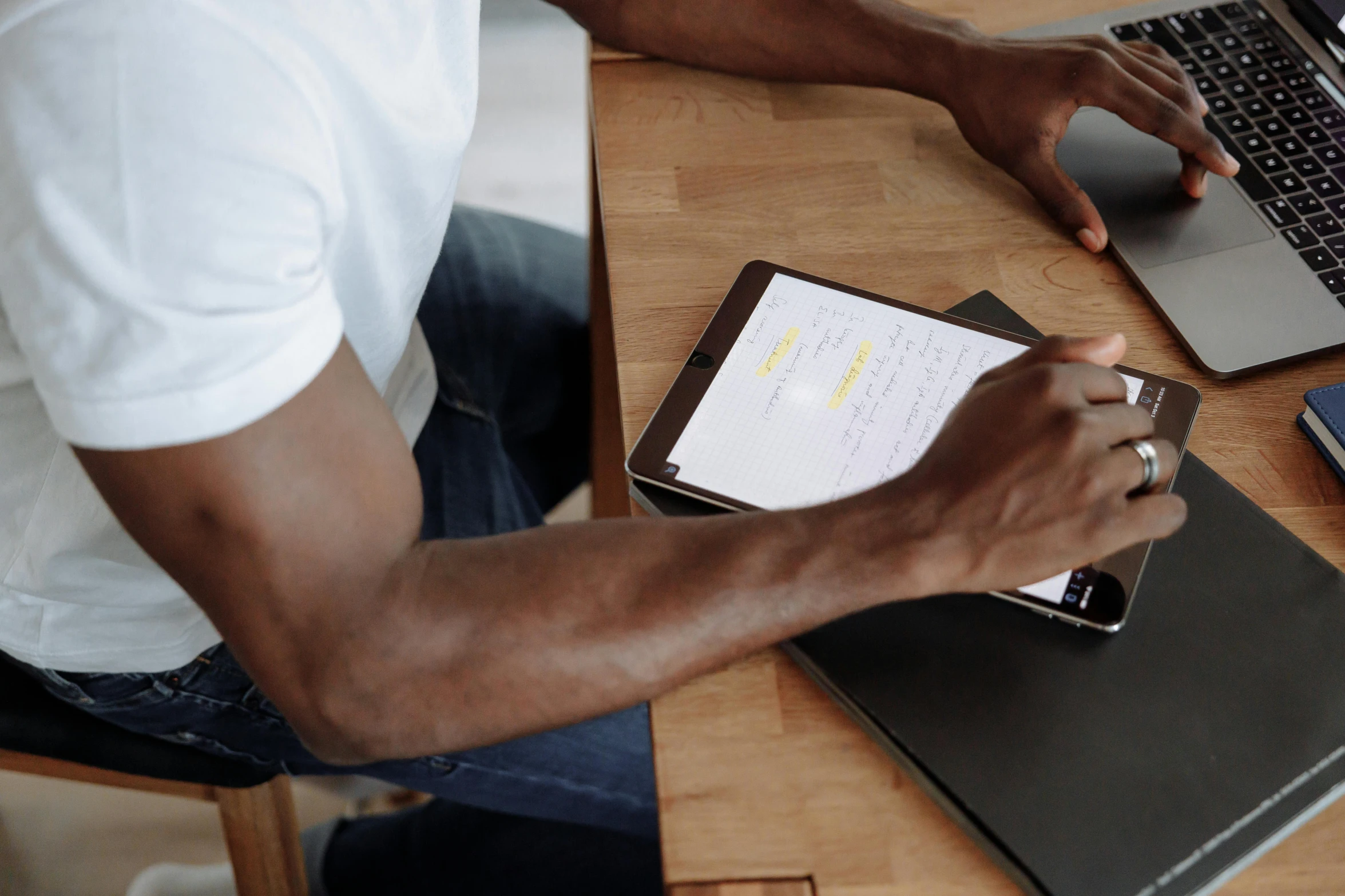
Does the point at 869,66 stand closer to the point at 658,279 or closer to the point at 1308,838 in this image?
the point at 658,279

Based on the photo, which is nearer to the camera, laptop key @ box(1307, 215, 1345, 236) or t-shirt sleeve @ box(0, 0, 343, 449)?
t-shirt sleeve @ box(0, 0, 343, 449)

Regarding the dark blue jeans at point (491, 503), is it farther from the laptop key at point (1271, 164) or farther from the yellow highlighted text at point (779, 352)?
the laptop key at point (1271, 164)

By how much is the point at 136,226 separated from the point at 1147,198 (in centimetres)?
69

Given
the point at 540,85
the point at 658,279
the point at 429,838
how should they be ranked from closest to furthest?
the point at 658,279 < the point at 429,838 < the point at 540,85

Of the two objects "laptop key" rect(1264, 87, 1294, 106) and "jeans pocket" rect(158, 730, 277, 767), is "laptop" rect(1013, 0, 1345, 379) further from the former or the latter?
"jeans pocket" rect(158, 730, 277, 767)

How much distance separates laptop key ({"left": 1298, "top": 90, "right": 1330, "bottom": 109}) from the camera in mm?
815

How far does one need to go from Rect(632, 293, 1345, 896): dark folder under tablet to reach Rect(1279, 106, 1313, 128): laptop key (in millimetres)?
385

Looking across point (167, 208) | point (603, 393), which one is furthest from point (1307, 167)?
point (167, 208)

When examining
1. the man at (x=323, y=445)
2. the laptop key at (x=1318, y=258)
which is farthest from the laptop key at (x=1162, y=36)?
the laptop key at (x=1318, y=258)

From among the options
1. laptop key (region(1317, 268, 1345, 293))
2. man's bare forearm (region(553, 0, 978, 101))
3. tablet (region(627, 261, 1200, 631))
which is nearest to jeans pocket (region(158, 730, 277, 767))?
tablet (region(627, 261, 1200, 631))

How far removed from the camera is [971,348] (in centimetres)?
67

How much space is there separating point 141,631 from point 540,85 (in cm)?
184

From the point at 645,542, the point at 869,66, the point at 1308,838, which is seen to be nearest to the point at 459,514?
the point at 645,542

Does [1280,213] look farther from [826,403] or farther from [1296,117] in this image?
[826,403]
